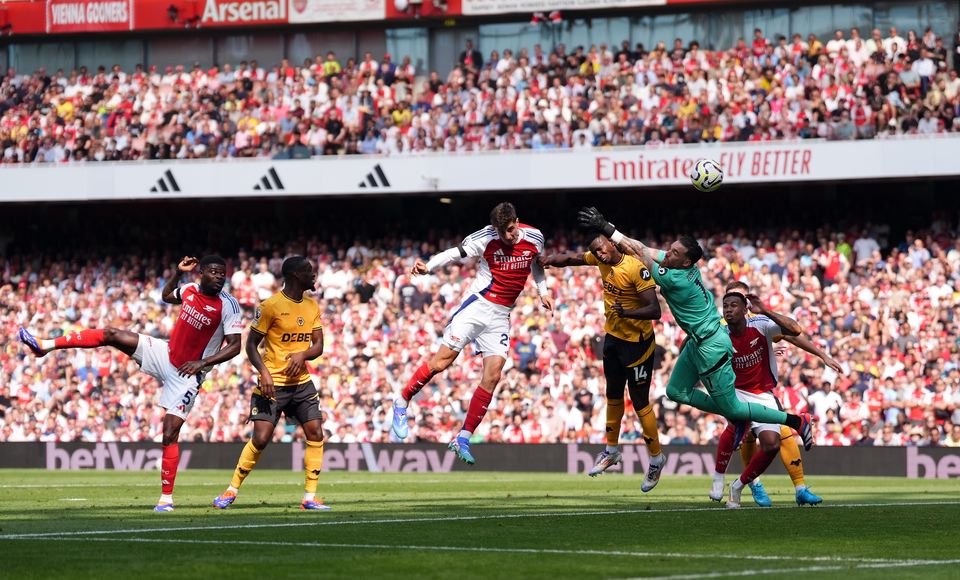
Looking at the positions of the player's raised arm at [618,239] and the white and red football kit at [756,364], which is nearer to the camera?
the player's raised arm at [618,239]

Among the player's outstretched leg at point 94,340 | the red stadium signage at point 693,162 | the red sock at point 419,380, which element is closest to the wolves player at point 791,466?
the red sock at point 419,380

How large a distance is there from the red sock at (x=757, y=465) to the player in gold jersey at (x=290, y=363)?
14.4ft

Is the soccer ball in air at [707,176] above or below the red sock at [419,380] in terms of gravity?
above

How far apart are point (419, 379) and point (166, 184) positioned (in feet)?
72.9

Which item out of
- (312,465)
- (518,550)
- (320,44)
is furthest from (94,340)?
(320,44)

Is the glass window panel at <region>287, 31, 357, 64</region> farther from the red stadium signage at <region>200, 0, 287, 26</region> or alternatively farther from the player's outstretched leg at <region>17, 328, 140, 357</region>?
the player's outstretched leg at <region>17, 328, 140, 357</region>

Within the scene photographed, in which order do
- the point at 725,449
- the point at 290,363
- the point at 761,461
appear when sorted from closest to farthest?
the point at 290,363 < the point at 761,461 < the point at 725,449

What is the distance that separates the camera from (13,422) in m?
33.3

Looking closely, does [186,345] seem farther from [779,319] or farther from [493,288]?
[779,319]

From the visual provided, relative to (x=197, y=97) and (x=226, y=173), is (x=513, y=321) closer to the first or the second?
(x=226, y=173)

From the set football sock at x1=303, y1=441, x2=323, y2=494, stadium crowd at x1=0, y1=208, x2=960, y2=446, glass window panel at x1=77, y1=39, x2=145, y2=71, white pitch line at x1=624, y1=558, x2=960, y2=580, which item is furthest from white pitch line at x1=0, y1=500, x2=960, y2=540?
glass window panel at x1=77, y1=39, x2=145, y2=71

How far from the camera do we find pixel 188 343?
1480cm

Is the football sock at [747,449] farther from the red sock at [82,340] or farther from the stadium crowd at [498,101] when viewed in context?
the stadium crowd at [498,101]

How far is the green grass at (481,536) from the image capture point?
894cm
